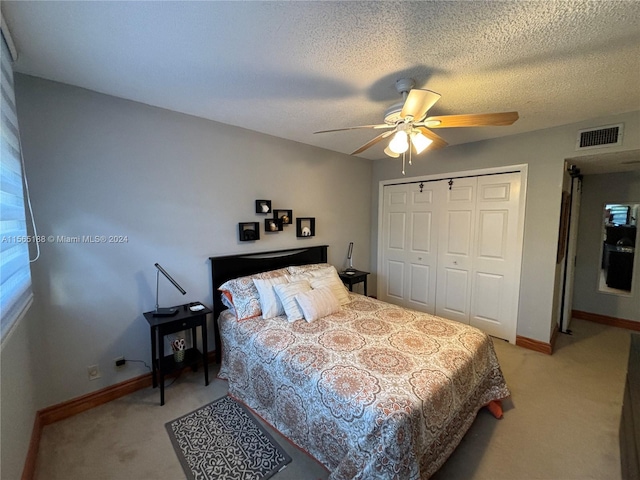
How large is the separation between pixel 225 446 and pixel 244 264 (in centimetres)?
157

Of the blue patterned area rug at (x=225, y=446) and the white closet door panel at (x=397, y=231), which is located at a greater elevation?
the white closet door panel at (x=397, y=231)

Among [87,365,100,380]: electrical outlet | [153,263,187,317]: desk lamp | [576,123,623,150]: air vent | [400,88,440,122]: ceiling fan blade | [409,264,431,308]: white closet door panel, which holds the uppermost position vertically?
[576,123,623,150]: air vent

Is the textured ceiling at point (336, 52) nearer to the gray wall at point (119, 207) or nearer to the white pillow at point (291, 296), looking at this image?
the gray wall at point (119, 207)

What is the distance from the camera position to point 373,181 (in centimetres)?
435

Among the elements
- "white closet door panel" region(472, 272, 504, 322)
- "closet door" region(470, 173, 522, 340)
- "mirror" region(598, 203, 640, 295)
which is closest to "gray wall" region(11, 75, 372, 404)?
"closet door" region(470, 173, 522, 340)

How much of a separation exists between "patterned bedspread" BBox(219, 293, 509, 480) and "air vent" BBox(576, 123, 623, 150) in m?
2.20

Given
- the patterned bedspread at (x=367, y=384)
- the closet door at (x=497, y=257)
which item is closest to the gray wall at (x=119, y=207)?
the patterned bedspread at (x=367, y=384)

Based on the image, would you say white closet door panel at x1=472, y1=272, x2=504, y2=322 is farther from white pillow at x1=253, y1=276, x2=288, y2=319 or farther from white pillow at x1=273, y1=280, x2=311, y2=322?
white pillow at x1=253, y1=276, x2=288, y2=319

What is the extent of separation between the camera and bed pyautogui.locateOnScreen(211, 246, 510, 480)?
1303 millimetres

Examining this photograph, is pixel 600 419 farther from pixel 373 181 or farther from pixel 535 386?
pixel 373 181

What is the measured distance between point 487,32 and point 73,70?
249 centimetres

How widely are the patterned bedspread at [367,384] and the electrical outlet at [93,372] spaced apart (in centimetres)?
97

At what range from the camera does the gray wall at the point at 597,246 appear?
3508 millimetres

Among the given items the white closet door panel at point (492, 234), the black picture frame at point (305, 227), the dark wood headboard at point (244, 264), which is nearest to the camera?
the dark wood headboard at point (244, 264)
